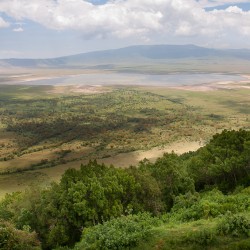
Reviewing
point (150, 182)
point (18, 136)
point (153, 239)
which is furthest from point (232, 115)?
point (153, 239)

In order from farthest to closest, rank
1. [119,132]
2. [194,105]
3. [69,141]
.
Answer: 1. [194,105]
2. [119,132]
3. [69,141]

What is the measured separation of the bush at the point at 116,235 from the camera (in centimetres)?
2166

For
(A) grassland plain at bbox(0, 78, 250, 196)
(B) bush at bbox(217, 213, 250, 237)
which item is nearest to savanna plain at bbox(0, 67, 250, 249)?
(B) bush at bbox(217, 213, 250, 237)

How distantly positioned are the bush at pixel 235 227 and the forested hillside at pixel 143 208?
0.06 metres

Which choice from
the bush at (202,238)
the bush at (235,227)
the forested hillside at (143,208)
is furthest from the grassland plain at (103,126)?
the bush at (235,227)

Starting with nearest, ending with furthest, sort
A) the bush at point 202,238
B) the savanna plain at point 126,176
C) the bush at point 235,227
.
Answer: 1. the bush at point 202,238
2. the bush at point 235,227
3. the savanna plain at point 126,176

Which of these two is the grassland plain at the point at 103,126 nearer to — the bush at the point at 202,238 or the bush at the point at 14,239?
the bush at the point at 14,239

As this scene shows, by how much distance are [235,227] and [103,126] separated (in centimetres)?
8903

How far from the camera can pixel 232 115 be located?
126875 mm

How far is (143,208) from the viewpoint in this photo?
33.3 metres

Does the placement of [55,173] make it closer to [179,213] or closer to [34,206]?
[34,206]

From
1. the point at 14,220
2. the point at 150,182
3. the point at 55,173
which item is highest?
the point at 150,182

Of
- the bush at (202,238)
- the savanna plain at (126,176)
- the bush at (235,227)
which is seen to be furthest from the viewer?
the savanna plain at (126,176)

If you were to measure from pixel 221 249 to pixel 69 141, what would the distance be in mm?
76725
